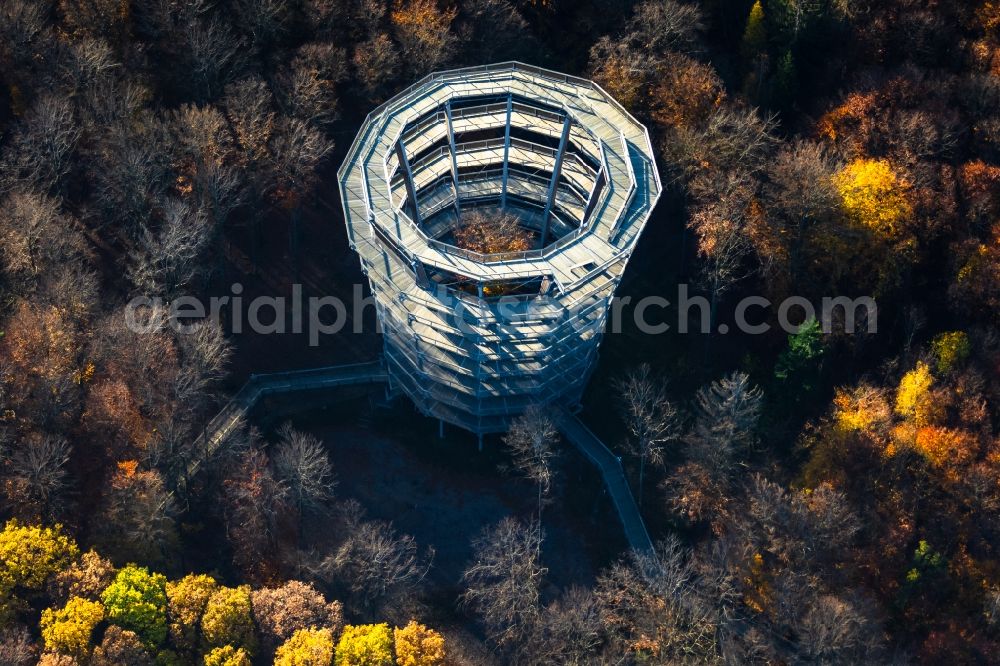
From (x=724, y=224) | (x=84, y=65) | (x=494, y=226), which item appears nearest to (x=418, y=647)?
(x=494, y=226)

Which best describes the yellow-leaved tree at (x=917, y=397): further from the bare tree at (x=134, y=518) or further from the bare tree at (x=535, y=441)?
the bare tree at (x=134, y=518)

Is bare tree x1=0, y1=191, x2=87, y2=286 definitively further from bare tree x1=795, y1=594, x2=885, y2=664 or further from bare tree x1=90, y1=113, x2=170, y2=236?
bare tree x1=795, y1=594, x2=885, y2=664

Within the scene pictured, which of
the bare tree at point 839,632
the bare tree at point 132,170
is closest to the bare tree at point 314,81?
the bare tree at point 132,170

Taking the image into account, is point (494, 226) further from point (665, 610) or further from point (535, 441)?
point (665, 610)

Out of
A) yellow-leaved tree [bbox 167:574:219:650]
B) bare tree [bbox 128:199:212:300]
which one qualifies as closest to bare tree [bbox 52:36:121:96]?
bare tree [bbox 128:199:212:300]

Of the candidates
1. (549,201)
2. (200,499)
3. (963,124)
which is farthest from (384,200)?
(963,124)
